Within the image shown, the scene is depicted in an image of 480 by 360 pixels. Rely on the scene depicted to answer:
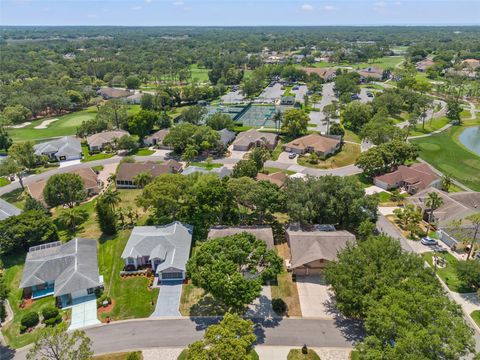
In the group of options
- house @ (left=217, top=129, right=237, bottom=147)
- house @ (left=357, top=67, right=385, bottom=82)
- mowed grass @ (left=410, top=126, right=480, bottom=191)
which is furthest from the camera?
house @ (left=357, top=67, right=385, bottom=82)

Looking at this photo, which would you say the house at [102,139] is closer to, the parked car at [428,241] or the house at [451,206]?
the house at [451,206]

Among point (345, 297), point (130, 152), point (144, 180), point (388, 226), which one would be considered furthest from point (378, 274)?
point (130, 152)

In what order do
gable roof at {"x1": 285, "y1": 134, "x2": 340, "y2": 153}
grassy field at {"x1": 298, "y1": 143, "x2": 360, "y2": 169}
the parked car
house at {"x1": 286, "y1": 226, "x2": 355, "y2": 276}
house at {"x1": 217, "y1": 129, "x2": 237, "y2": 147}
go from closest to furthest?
1. house at {"x1": 286, "y1": 226, "x2": 355, "y2": 276}
2. the parked car
3. grassy field at {"x1": 298, "y1": 143, "x2": 360, "y2": 169}
4. gable roof at {"x1": 285, "y1": 134, "x2": 340, "y2": 153}
5. house at {"x1": 217, "y1": 129, "x2": 237, "y2": 147}

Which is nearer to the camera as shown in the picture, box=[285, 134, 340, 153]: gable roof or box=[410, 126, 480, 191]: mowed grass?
box=[410, 126, 480, 191]: mowed grass

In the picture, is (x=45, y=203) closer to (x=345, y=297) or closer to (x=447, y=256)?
(x=345, y=297)

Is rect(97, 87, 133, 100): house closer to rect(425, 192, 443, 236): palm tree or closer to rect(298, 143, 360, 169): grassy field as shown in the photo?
rect(298, 143, 360, 169): grassy field

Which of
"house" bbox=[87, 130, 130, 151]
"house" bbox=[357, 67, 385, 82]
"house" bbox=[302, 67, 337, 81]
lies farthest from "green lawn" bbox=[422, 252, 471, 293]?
"house" bbox=[302, 67, 337, 81]
